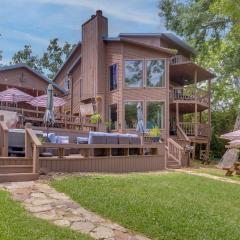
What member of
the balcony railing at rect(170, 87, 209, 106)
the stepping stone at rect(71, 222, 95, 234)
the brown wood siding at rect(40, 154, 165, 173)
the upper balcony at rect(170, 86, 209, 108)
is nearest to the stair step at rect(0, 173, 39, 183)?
the brown wood siding at rect(40, 154, 165, 173)

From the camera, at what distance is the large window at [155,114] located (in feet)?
70.4

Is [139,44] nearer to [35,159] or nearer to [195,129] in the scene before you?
[195,129]

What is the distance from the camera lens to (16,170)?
9.41 m

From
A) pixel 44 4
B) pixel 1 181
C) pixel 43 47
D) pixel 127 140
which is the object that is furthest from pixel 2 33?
pixel 1 181

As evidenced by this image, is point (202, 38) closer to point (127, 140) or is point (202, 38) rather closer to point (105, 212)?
point (127, 140)

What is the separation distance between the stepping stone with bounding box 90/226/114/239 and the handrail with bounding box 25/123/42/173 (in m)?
3.73

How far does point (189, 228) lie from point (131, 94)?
614 inches

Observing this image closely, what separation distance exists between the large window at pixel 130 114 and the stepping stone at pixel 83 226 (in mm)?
15175

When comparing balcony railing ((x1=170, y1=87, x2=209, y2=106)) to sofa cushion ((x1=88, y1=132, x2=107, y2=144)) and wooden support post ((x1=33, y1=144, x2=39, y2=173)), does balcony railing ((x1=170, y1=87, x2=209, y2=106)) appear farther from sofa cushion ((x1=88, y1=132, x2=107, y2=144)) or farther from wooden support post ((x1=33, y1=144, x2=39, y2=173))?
wooden support post ((x1=33, y1=144, x2=39, y2=173))

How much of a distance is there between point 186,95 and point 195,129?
2.18 m

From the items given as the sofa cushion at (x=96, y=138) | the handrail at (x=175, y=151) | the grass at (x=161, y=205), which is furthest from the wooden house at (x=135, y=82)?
the grass at (x=161, y=205)

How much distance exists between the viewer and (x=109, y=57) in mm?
22750

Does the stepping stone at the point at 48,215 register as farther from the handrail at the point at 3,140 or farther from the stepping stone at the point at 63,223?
the handrail at the point at 3,140

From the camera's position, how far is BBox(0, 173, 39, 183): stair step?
345 inches
